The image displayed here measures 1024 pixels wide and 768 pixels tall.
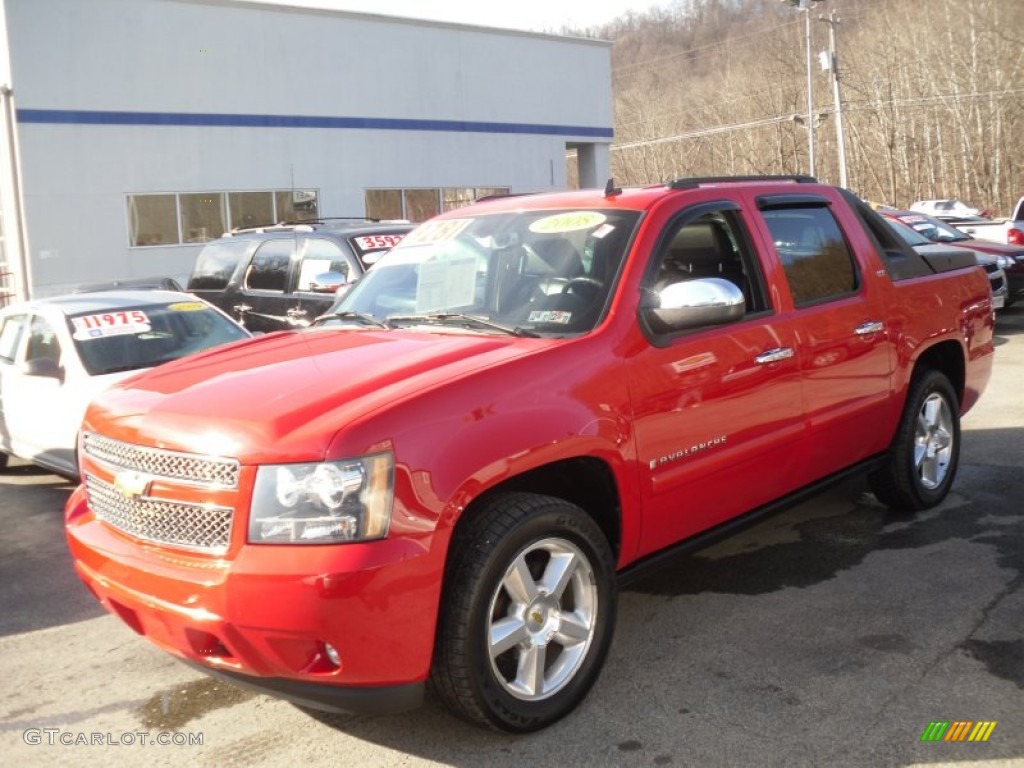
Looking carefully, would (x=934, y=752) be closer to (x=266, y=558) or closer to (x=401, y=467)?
(x=401, y=467)

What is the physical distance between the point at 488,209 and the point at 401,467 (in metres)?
2.09

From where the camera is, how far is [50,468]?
23.5ft

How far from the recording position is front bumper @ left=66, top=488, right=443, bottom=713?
2.93 m

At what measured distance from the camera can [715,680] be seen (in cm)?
381

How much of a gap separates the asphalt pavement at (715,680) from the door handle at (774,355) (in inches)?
37.6

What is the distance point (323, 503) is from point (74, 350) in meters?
4.80

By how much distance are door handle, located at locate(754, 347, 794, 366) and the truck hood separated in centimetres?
111

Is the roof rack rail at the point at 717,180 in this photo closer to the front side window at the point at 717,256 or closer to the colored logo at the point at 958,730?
the front side window at the point at 717,256

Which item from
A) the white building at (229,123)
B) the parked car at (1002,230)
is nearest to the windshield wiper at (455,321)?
the parked car at (1002,230)

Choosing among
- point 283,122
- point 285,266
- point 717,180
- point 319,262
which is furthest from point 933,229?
point 283,122

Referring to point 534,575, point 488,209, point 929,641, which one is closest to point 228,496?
point 534,575

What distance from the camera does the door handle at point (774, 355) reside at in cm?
432

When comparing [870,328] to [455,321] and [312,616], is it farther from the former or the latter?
[312,616]

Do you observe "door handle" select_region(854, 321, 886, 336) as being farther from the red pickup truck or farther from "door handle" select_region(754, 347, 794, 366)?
"door handle" select_region(754, 347, 794, 366)
